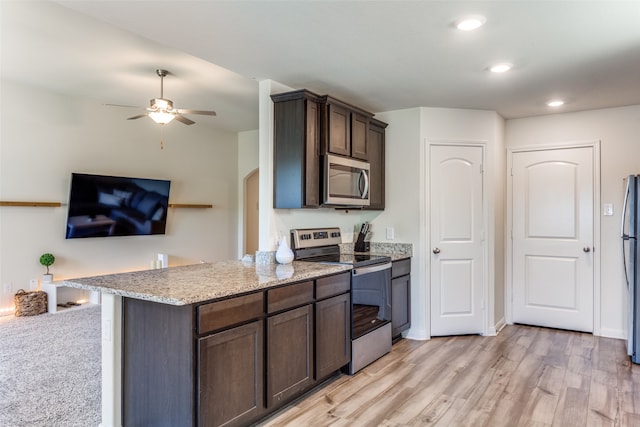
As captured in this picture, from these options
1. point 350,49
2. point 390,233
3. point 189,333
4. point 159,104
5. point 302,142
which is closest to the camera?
point 189,333

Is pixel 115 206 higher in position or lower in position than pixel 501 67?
lower

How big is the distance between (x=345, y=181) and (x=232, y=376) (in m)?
1.99

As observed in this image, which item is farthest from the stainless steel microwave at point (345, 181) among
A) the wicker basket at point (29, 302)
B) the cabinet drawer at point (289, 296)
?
the wicker basket at point (29, 302)

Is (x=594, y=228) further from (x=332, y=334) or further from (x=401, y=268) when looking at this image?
(x=332, y=334)

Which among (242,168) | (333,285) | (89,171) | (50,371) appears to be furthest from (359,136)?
(242,168)

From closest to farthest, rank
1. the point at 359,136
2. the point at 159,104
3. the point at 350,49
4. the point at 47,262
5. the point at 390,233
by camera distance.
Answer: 1. the point at 350,49
2. the point at 359,136
3. the point at 159,104
4. the point at 390,233
5. the point at 47,262

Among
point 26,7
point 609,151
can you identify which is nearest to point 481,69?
point 609,151

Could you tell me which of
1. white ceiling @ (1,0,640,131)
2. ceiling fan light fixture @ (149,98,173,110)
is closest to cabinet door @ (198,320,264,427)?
white ceiling @ (1,0,640,131)

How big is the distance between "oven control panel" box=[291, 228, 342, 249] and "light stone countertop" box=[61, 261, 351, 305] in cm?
46

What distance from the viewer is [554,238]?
441cm

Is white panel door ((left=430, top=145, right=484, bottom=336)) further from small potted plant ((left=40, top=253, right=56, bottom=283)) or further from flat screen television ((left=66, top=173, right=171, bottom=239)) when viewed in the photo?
small potted plant ((left=40, top=253, right=56, bottom=283))

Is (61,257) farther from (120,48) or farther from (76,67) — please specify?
(120,48)

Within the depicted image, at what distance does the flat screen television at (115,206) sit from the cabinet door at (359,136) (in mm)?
3257

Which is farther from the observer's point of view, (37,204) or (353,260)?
(37,204)
